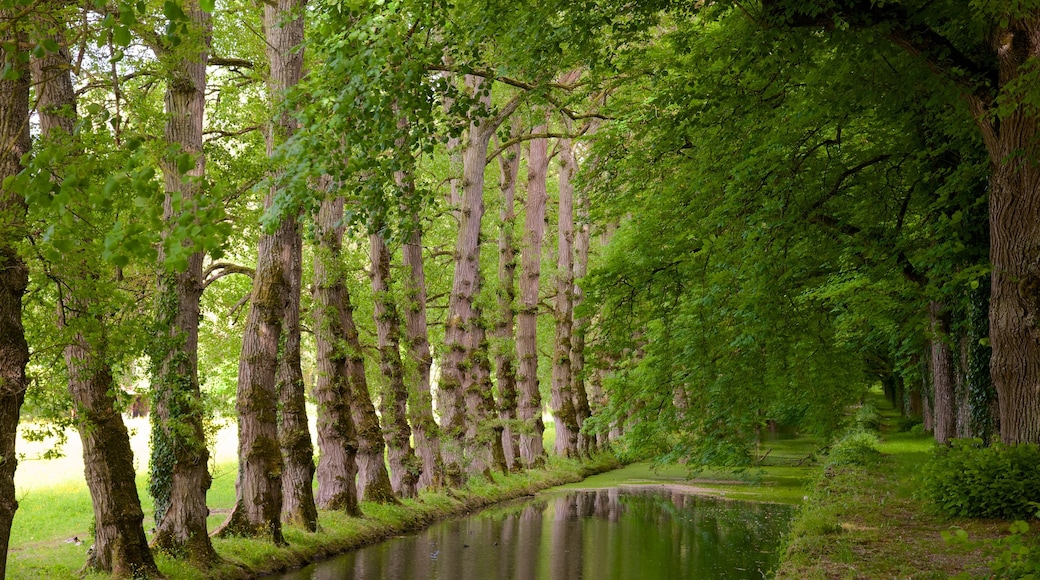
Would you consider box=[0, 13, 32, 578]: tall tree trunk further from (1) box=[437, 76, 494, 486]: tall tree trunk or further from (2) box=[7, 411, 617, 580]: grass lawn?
(1) box=[437, 76, 494, 486]: tall tree trunk

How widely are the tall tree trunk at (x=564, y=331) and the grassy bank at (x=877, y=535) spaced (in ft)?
48.3

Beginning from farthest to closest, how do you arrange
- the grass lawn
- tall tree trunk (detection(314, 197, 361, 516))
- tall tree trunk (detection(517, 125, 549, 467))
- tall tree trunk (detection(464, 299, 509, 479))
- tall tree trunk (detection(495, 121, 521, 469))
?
tall tree trunk (detection(517, 125, 549, 467)) → tall tree trunk (detection(495, 121, 521, 469)) → tall tree trunk (detection(464, 299, 509, 479)) → tall tree trunk (detection(314, 197, 361, 516)) → the grass lawn

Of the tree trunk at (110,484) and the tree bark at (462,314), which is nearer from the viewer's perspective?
the tree trunk at (110,484)

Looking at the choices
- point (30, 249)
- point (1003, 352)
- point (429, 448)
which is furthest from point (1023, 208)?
point (429, 448)

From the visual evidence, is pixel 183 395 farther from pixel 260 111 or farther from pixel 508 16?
Answer: pixel 508 16

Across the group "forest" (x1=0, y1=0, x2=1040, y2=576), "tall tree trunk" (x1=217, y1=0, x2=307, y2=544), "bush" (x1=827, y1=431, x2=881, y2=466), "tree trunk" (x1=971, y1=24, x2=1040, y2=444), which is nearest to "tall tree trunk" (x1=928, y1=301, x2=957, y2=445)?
"forest" (x1=0, y1=0, x2=1040, y2=576)

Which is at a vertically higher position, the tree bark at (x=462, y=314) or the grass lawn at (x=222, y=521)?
the tree bark at (x=462, y=314)

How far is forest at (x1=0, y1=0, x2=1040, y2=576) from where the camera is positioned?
8.82m

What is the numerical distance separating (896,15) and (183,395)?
1024cm

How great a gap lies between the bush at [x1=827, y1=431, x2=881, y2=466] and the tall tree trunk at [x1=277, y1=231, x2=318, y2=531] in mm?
15173

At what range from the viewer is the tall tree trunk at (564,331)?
34625 millimetres

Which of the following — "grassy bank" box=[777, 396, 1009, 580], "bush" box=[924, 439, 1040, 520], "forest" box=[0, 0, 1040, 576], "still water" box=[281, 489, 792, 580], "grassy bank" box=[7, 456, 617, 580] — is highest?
"forest" box=[0, 0, 1040, 576]

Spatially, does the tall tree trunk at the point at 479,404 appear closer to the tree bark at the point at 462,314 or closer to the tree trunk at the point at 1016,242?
the tree bark at the point at 462,314

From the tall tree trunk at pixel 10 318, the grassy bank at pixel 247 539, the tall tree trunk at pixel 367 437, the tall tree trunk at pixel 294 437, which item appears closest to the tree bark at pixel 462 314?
the grassy bank at pixel 247 539
